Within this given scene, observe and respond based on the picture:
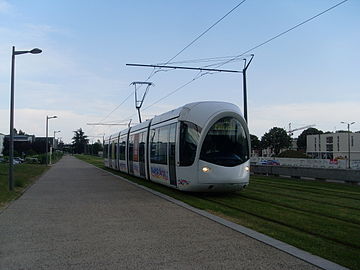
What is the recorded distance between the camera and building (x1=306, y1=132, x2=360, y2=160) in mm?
103562

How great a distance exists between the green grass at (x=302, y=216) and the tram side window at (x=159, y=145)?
1.91 metres

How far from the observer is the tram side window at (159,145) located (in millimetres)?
16969

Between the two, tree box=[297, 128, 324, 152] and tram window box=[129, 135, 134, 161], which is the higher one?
tree box=[297, 128, 324, 152]

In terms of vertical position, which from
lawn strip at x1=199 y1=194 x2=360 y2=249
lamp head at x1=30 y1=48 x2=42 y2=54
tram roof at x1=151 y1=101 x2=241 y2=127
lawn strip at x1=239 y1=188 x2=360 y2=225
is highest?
lamp head at x1=30 y1=48 x2=42 y2=54

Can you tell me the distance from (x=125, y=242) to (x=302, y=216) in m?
4.89

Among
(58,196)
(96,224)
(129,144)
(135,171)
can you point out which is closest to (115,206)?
(96,224)

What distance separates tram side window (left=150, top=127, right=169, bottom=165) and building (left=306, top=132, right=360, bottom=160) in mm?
88390

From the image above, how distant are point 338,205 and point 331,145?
104 metres

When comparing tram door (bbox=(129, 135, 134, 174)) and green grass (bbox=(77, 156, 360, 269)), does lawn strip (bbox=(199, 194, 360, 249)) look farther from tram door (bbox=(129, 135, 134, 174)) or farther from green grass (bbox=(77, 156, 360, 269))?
tram door (bbox=(129, 135, 134, 174))

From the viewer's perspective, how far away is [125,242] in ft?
24.4

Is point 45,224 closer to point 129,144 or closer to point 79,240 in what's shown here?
point 79,240

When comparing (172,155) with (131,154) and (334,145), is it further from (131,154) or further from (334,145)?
(334,145)

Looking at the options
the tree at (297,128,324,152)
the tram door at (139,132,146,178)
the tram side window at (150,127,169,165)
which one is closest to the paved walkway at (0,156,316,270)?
the tram side window at (150,127,169,165)

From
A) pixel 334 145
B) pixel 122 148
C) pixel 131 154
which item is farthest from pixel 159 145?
pixel 334 145
